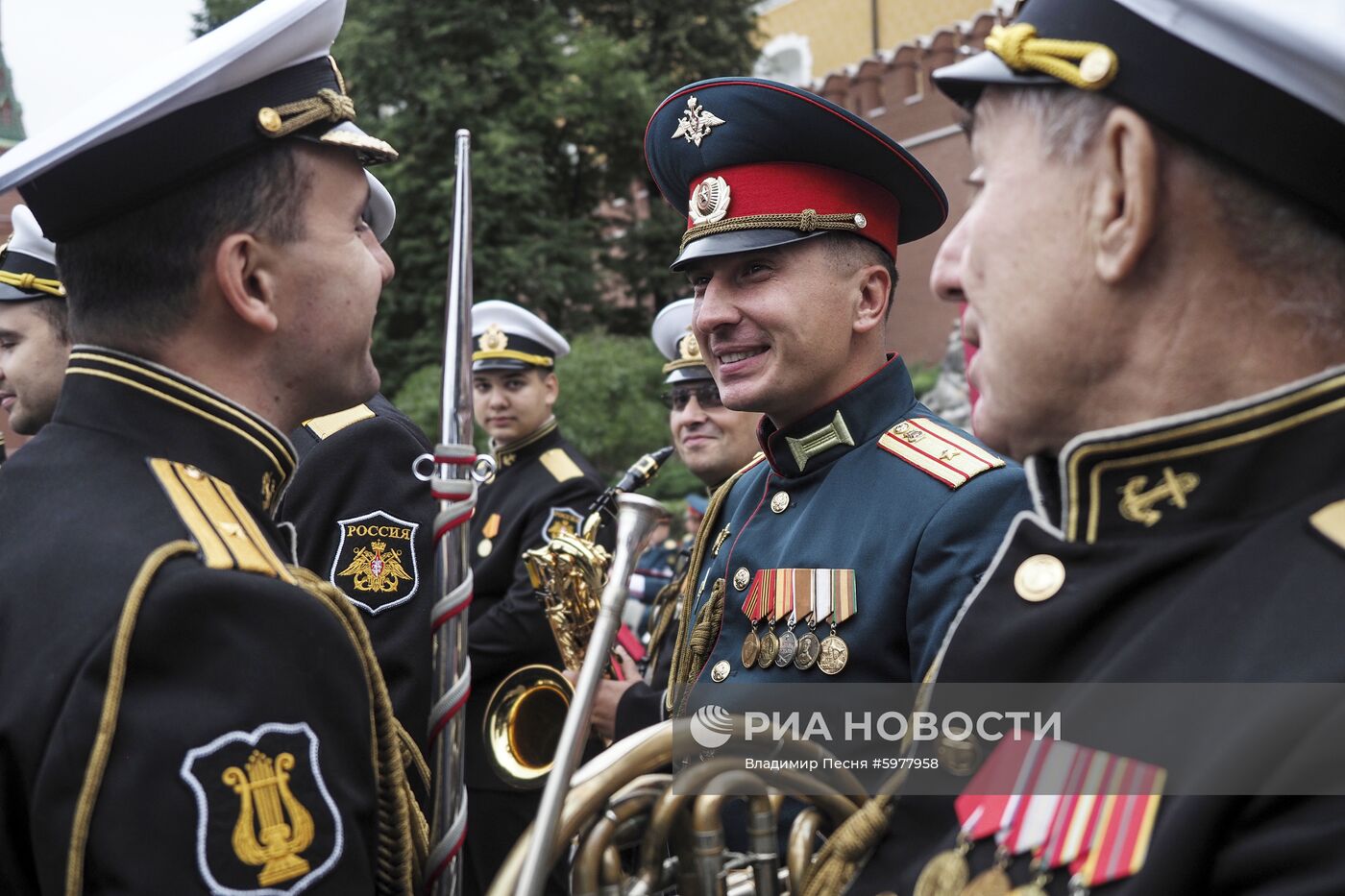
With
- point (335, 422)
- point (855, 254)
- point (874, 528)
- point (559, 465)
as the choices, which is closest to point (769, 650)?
point (874, 528)

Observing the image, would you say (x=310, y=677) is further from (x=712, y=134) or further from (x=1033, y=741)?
(x=712, y=134)

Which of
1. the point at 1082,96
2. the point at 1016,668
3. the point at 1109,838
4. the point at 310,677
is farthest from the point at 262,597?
the point at 1082,96

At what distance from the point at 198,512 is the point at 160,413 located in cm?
22

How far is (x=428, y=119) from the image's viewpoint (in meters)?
19.9

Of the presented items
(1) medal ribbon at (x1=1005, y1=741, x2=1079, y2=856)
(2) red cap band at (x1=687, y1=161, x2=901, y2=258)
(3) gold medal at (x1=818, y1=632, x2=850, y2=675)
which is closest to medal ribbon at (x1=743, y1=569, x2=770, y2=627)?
(3) gold medal at (x1=818, y1=632, x2=850, y2=675)

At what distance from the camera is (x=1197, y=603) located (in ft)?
4.46

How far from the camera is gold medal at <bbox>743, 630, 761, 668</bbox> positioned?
266 cm

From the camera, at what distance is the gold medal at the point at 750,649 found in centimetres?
266

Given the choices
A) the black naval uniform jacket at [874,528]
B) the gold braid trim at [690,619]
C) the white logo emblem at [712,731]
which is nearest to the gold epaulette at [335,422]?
the gold braid trim at [690,619]

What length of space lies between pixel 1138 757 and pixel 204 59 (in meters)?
1.72

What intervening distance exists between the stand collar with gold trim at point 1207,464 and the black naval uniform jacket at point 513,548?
4.49 metres

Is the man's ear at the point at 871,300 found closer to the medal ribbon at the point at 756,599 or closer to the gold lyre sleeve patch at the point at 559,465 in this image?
the medal ribbon at the point at 756,599

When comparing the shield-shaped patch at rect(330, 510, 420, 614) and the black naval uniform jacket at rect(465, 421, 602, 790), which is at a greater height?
the shield-shaped patch at rect(330, 510, 420, 614)

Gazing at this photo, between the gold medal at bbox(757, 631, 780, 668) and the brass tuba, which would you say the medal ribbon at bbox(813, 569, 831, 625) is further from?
the brass tuba
